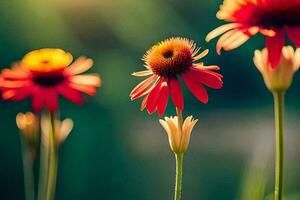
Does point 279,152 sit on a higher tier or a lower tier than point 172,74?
lower

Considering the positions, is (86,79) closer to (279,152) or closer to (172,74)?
(172,74)

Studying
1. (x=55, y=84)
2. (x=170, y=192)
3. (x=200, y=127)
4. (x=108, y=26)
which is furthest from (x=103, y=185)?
(x=55, y=84)

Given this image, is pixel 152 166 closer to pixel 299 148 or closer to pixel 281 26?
pixel 299 148

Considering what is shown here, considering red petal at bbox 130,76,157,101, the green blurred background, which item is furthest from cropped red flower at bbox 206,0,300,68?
the green blurred background

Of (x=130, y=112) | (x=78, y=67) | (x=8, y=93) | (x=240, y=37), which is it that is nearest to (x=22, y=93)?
(x=8, y=93)

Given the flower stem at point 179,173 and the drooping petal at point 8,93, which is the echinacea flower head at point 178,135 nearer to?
the flower stem at point 179,173

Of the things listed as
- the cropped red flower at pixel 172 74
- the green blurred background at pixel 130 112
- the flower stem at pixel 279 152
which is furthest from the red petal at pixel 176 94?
the green blurred background at pixel 130 112

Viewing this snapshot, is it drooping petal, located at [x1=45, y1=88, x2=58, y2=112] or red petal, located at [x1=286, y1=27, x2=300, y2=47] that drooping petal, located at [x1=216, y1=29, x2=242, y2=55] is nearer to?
red petal, located at [x1=286, y1=27, x2=300, y2=47]
